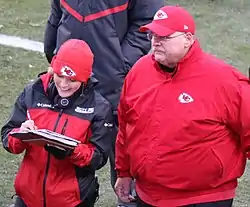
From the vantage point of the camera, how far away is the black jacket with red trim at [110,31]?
4801mm

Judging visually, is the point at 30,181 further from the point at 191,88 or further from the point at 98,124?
the point at 191,88

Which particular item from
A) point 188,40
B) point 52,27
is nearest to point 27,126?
point 188,40

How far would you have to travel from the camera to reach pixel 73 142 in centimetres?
412

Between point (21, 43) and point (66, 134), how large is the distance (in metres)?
6.22

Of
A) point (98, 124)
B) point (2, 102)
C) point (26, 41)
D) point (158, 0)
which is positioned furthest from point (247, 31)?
point (98, 124)

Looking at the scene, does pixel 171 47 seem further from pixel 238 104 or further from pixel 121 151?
pixel 121 151

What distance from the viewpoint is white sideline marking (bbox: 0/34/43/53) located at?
10.2m

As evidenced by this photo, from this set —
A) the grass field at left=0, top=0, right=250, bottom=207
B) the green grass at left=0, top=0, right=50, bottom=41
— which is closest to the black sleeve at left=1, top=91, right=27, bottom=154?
the grass field at left=0, top=0, right=250, bottom=207

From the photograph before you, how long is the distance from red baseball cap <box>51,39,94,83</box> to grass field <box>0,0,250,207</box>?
2.03 m

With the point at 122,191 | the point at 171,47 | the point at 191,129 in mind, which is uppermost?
A: the point at 171,47

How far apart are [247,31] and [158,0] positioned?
6857mm

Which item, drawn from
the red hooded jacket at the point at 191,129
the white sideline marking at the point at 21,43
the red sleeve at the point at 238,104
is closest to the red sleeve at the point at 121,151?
the red hooded jacket at the point at 191,129

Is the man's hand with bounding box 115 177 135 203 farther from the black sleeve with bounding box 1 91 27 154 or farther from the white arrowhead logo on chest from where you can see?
the white arrowhead logo on chest

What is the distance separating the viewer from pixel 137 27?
494cm
